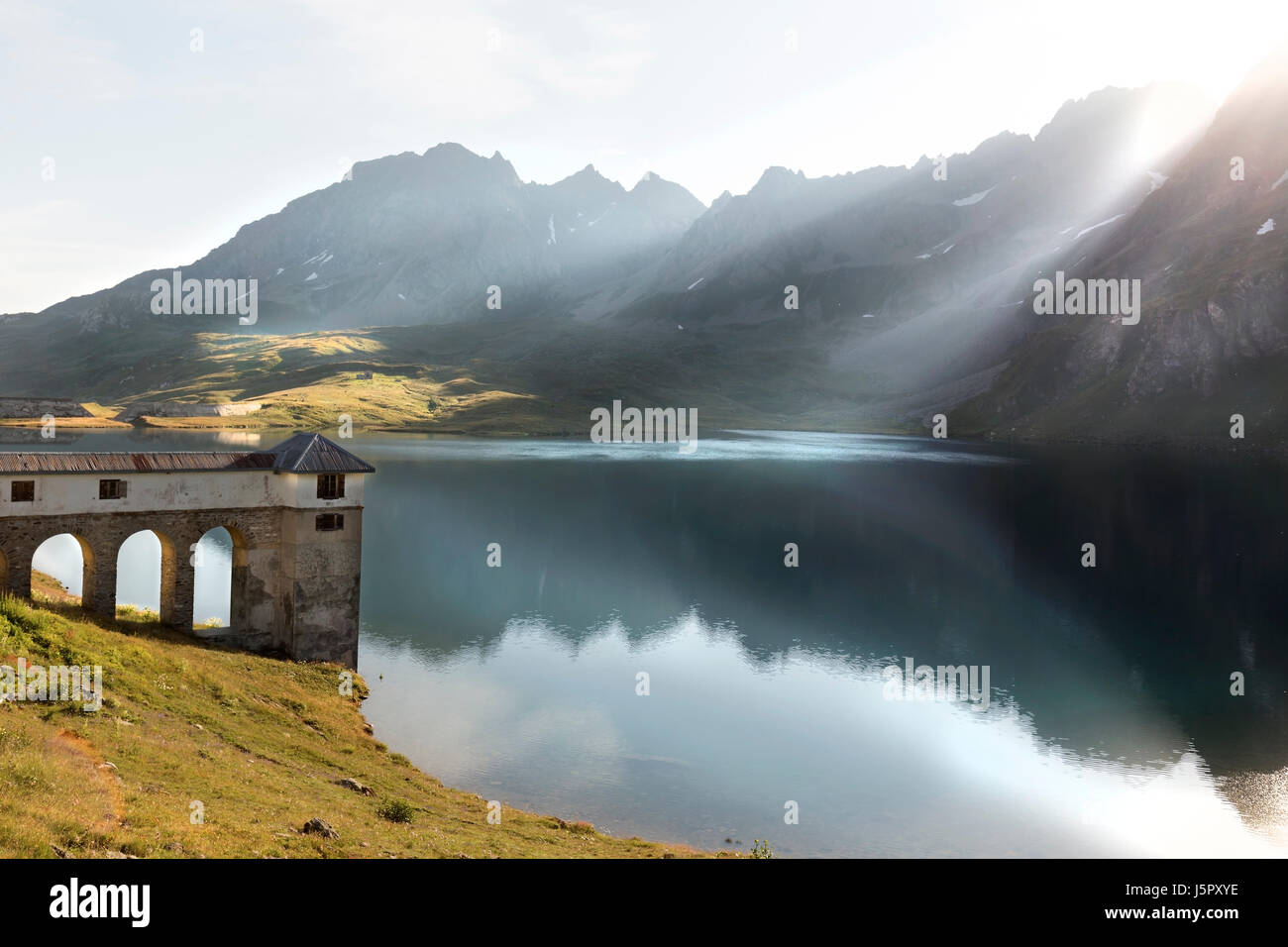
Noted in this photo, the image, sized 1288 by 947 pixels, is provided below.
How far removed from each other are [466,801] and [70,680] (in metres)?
14.4

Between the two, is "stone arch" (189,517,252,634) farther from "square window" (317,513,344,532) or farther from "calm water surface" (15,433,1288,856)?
"calm water surface" (15,433,1288,856)

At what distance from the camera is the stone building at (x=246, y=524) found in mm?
38719

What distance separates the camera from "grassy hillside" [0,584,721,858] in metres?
17.6

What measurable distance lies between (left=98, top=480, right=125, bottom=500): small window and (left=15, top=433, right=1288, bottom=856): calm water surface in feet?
53.5

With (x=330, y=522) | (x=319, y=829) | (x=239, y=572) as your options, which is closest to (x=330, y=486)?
(x=330, y=522)

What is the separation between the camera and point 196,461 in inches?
1663

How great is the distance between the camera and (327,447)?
4544cm

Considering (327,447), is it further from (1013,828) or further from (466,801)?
(1013,828)

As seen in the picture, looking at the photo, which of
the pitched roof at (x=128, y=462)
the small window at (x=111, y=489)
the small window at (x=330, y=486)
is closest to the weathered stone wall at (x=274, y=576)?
the small window at (x=111, y=489)

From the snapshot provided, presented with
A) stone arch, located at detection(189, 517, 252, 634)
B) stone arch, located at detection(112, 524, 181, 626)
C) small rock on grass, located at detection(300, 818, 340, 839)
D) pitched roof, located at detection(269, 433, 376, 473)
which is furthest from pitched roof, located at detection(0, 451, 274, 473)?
small rock on grass, located at detection(300, 818, 340, 839)

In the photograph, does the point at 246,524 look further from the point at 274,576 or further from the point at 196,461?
the point at 196,461

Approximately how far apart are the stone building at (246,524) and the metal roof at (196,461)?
0.19ft

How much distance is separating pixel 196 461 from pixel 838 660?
4239cm
